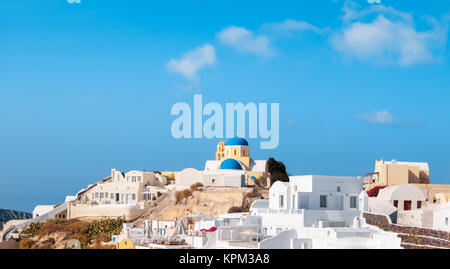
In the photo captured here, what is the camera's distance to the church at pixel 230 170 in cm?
6047

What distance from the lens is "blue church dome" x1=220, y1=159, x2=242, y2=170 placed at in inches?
2517

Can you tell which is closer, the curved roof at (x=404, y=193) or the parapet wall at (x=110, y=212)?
the curved roof at (x=404, y=193)

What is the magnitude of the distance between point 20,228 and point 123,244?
19.5 meters

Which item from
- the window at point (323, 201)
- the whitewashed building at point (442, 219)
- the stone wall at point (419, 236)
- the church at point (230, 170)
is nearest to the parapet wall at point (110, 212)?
the church at point (230, 170)

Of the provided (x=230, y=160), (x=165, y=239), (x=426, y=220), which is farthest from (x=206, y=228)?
(x=230, y=160)

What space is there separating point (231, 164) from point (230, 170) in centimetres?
149

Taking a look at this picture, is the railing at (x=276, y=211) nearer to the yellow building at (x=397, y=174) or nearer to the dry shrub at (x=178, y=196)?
the yellow building at (x=397, y=174)

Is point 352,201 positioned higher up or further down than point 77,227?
higher up

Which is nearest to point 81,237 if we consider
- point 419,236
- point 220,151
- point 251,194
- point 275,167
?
point 251,194

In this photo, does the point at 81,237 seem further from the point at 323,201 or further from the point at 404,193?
the point at 404,193

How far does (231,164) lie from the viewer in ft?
210

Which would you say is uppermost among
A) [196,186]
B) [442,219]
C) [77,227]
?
[196,186]
